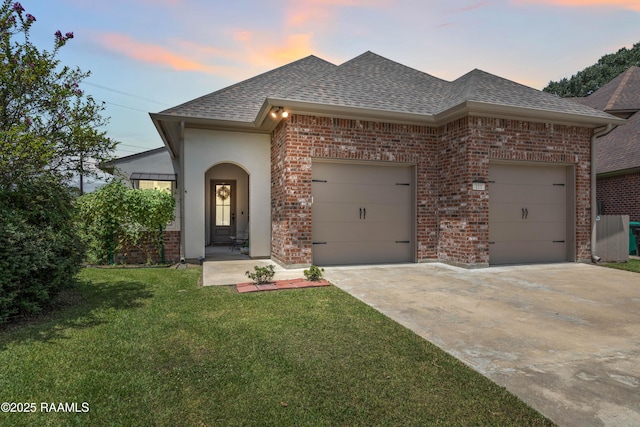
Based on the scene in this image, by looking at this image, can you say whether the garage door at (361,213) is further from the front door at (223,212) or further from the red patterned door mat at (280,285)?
the front door at (223,212)

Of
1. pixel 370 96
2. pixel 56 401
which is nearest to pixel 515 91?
pixel 370 96

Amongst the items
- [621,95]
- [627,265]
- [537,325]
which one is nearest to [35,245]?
[537,325]

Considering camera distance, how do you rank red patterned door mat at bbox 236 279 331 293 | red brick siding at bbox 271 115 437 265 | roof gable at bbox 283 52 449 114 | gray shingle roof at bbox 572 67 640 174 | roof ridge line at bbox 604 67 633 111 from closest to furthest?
red patterned door mat at bbox 236 279 331 293
red brick siding at bbox 271 115 437 265
roof gable at bbox 283 52 449 114
gray shingle roof at bbox 572 67 640 174
roof ridge line at bbox 604 67 633 111

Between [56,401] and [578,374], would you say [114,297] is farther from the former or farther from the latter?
[578,374]

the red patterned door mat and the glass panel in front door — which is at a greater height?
the glass panel in front door

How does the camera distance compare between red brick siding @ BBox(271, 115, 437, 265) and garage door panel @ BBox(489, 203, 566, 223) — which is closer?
red brick siding @ BBox(271, 115, 437, 265)

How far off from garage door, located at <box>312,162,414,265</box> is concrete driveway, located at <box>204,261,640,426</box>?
0.77 metres

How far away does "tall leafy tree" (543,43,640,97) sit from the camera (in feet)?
97.7

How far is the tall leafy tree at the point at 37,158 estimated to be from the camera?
3.59 meters

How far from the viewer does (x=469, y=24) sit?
756cm

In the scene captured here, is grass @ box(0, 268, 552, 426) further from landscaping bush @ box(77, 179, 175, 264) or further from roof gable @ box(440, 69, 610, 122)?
roof gable @ box(440, 69, 610, 122)

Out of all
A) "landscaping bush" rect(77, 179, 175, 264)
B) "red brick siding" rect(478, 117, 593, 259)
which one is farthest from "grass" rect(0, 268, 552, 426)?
"red brick siding" rect(478, 117, 593, 259)

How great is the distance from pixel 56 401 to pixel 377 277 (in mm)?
5006

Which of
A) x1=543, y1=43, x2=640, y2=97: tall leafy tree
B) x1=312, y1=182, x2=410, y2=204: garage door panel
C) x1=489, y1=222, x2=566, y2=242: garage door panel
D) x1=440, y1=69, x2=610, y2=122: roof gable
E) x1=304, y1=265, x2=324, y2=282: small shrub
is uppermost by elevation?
x1=543, y1=43, x2=640, y2=97: tall leafy tree
